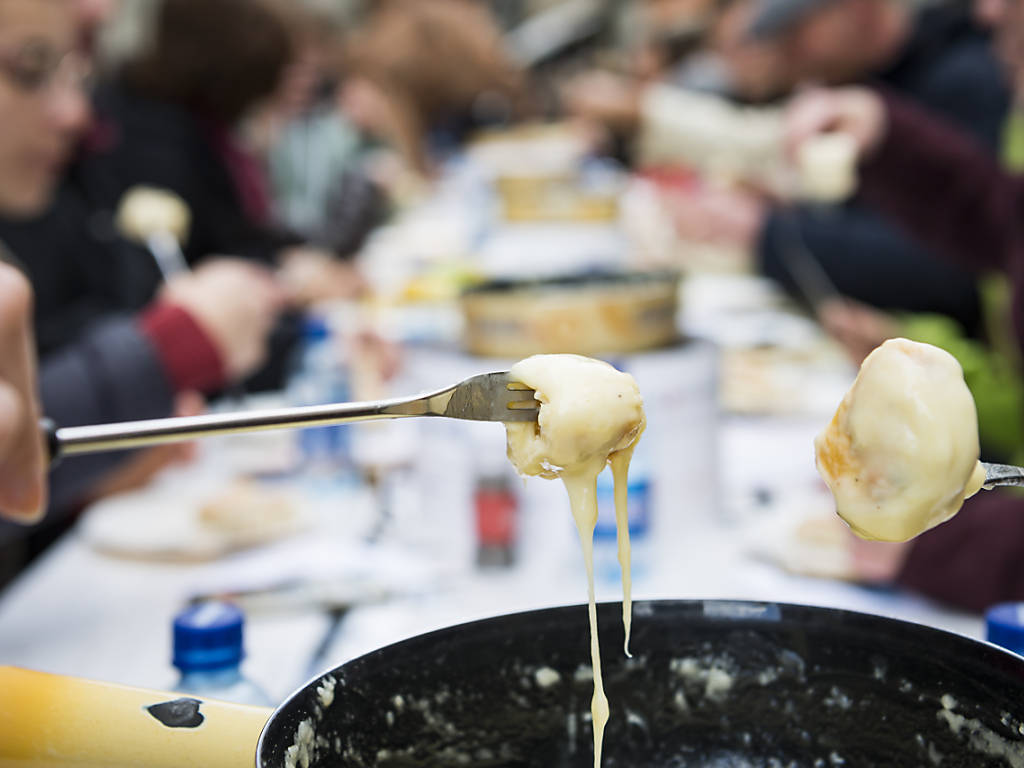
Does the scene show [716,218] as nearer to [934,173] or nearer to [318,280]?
[934,173]

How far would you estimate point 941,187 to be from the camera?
2.39m

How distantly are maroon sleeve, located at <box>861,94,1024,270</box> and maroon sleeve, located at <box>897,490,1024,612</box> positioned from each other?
54.2 inches

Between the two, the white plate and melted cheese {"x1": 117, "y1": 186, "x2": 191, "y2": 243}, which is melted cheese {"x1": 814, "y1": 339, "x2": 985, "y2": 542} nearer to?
the white plate

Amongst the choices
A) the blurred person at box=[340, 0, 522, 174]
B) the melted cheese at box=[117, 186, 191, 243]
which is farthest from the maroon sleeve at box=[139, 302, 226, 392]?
the blurred person at box=[340, 0, 522, 174]

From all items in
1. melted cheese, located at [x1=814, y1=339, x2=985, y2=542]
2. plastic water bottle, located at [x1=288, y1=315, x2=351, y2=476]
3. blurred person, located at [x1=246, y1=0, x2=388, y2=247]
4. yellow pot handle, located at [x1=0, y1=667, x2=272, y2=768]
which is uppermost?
melted cheese, located at [x1=814, y1=339, x2=985, y2=542]

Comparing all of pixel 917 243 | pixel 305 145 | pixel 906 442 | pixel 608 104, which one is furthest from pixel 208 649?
pixel 305 145

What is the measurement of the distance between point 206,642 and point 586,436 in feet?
1.14

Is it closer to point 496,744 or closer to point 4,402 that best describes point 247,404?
point 4,402

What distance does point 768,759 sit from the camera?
2.15 ft

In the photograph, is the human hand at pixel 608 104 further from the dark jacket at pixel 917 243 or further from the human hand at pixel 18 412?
Result: the human hand at pixel 18 412

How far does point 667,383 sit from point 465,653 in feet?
2.16

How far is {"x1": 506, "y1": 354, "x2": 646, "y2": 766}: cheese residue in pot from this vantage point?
0.61m

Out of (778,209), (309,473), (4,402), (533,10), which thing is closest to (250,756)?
(4,402)

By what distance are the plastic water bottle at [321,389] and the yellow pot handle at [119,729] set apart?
982 mm
